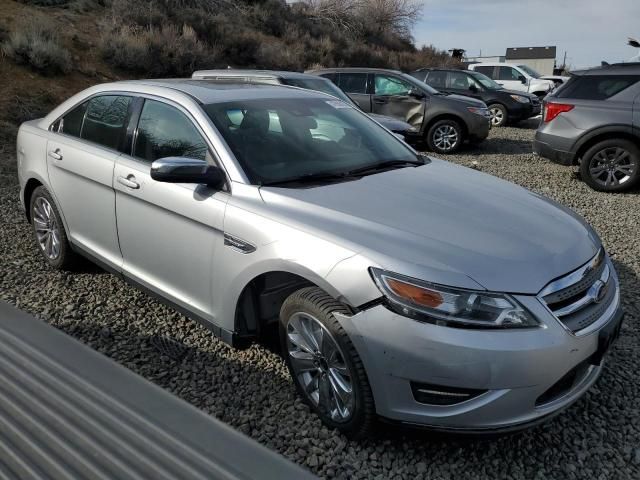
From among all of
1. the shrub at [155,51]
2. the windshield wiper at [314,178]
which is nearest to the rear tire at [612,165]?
the windshield wiper at [314,178]

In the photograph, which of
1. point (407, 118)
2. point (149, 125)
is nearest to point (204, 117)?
point (149, 125)

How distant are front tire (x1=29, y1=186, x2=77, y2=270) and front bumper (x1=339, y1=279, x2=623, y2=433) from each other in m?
2.81

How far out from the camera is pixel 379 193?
2.77 metres

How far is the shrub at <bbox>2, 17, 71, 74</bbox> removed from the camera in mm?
11203

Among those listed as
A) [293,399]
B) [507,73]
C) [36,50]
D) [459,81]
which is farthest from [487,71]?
[293,399]

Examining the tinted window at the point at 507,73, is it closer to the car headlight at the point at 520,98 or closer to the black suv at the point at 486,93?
the black suv at the point at 486,93

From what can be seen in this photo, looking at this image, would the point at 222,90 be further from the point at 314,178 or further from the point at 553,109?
the point at 553,109

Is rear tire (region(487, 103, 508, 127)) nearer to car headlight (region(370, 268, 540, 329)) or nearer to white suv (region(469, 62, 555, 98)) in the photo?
white suv (region(469, 62, 555, 98))

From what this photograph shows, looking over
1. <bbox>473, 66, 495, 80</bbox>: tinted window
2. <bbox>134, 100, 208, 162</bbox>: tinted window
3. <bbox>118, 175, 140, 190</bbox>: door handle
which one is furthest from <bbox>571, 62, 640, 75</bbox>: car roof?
<bbox>473, 66, 495, 80</bbox>: tinted window

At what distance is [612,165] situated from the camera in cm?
733

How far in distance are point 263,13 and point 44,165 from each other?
875 inches

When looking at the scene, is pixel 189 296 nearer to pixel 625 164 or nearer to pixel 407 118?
pixel 625 164

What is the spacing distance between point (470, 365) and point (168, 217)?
1851 mm

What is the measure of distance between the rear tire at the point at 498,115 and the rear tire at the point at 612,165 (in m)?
6.92
